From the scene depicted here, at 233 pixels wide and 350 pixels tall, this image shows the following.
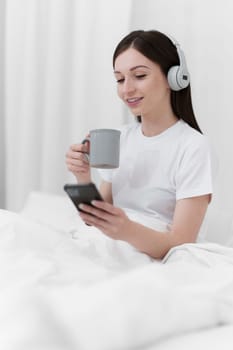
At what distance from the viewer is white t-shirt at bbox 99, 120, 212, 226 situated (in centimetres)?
127

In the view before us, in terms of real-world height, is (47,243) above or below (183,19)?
below

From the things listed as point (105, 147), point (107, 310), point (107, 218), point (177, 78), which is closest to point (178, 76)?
point (177, 78)

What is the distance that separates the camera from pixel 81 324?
43 cm

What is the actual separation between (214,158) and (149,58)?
0.33 meters

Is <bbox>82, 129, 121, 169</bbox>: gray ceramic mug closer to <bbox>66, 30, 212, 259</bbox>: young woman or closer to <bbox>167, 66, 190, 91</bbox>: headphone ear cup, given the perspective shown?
<bbox>66, 30, 212, 259</bbox>: young woman

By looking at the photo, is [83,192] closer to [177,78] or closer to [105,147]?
[105,147]

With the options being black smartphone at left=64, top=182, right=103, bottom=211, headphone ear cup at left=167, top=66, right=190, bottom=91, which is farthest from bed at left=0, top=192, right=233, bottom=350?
headphone ear cup at left=167, top=66, right=190, bottom=91

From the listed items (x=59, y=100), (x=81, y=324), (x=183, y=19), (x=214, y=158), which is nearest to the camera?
(x=81, y=324)

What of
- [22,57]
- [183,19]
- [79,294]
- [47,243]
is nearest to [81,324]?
[79,294]

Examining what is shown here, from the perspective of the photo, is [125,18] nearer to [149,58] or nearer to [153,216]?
[149,58]

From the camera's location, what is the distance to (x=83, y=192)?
901 millimetres

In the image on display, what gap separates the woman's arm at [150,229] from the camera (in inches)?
39.3

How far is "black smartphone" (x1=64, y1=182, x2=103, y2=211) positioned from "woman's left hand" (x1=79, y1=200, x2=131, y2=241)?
15 millimetres

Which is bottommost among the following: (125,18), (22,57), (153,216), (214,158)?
(153,216)
